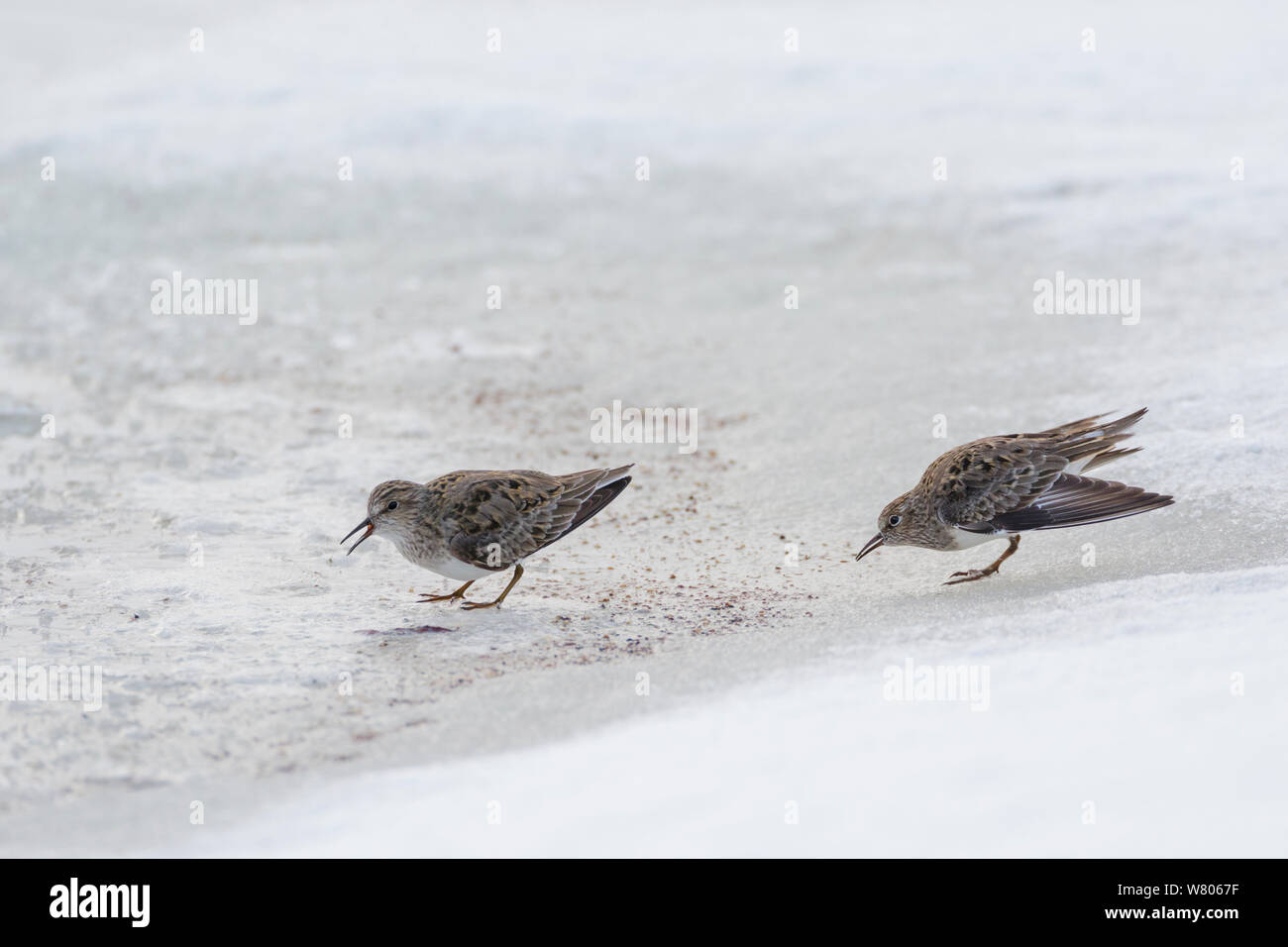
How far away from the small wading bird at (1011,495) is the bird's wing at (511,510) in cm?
153

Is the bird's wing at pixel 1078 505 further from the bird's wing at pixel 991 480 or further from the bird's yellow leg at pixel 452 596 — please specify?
the bird's yellow leg at pixel 452 596

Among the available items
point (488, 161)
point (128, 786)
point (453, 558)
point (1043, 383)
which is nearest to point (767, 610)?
point (453, 558)

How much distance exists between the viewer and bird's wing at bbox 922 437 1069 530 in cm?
654

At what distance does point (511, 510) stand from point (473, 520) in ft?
0.72

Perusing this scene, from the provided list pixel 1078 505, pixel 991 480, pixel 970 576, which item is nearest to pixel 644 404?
pixel 970 576

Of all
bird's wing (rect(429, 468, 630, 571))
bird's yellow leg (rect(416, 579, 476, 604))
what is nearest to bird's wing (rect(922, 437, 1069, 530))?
bird's wing (rect(429, 468, 630, 571))

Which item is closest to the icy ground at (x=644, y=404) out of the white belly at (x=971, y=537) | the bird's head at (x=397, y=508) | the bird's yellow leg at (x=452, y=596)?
the bird's yellow leg at (x=452, y=596)

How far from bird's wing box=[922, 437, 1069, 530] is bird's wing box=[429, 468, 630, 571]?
1.70 meters

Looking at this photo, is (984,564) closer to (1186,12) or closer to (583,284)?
(583,284)

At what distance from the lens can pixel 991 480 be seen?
6566 mm

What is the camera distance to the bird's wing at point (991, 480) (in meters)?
6.54

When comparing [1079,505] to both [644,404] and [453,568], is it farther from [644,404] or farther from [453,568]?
[644,404]

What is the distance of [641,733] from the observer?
192 inches

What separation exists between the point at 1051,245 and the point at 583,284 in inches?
179
